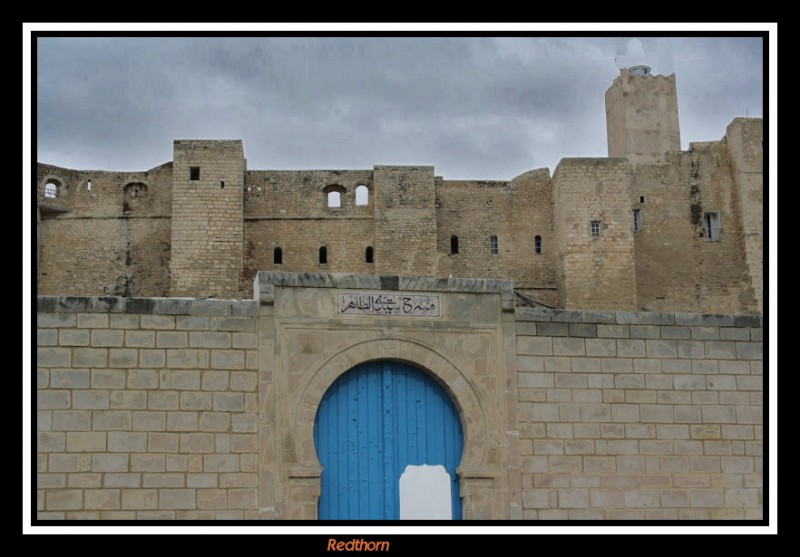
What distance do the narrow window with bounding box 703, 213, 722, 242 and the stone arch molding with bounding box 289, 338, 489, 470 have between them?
20491mm

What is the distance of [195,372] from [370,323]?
1.56 m

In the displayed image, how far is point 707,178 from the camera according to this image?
29969mm

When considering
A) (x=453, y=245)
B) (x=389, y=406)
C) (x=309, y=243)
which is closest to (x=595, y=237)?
(x=453, y=245)

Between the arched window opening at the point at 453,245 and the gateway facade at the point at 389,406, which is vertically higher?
the arched window opening at the point at 453,245

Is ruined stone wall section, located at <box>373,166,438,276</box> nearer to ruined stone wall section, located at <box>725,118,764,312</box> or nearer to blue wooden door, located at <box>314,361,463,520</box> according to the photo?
ruined stone wall section, located at <box>725,118,764,312</box>

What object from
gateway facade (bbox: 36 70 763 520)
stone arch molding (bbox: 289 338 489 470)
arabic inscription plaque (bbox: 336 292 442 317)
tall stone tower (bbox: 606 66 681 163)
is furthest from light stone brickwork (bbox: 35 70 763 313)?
stone arch molding (bbox: 289 338 489 470)

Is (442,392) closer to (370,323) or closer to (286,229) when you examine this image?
(370,323)

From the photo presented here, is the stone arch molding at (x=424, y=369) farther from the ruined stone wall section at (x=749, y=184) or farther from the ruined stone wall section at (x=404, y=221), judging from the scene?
the ruined stone wall section at (x=749, y=184)

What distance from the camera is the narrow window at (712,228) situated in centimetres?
2983

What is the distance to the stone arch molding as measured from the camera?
10273 millimetres

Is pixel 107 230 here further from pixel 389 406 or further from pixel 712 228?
pixel 389 406

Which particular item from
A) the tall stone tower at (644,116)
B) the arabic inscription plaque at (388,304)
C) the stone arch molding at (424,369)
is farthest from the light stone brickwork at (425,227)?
the stone arch molding at (424,369)

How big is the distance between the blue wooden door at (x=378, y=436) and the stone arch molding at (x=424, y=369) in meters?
0.14

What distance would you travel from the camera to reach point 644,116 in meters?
35.5
